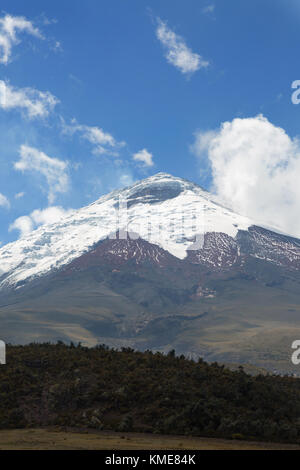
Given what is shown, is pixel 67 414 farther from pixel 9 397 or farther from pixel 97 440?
pixel 97 440

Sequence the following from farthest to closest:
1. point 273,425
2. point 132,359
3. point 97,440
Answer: point 132,359 < point 273,425 < point 97,440

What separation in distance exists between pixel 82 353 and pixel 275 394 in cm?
2687

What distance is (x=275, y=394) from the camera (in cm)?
5672

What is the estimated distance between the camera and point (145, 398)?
55688mm

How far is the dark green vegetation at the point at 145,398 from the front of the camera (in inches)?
1919

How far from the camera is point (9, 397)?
5762 centimetres

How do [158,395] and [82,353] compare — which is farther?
[82,353]

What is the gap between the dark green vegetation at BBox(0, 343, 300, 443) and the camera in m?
48.8
